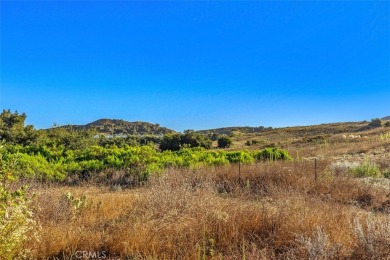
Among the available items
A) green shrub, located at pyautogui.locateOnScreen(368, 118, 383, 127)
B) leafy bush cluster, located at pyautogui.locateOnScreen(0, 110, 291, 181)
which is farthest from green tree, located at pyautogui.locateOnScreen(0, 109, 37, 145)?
green shrub, located at pyautogui.locateOnScreen(368, 118, 383, 127)

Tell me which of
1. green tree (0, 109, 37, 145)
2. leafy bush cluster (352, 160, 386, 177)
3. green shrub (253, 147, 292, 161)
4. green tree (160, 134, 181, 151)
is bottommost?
leafy bush cluster (352, 160, 386, 177)

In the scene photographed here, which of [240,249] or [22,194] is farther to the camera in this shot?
[240,249]

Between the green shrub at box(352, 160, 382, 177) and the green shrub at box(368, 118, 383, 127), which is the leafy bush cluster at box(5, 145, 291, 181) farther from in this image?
the green shrub at box(368, 118, 383, 127)

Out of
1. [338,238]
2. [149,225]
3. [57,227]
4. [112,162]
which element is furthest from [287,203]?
[112,162]

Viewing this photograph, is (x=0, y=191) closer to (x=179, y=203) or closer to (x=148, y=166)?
(x=179, y=203)

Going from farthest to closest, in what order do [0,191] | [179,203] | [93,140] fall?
1. [93,140]
2. [179,203]
3. [0,191]

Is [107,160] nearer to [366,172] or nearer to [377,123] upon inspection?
[366,172]

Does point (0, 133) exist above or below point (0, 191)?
above

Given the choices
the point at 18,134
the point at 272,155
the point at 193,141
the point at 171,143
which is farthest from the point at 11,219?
the point at 193,141

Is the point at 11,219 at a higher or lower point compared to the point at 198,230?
higher

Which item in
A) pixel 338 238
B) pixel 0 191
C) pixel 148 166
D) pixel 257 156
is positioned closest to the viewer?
pixel 0 191

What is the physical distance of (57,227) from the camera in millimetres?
5504

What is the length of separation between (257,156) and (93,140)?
12.3 meters

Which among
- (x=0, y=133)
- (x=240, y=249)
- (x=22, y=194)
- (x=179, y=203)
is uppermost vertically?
(x=0, y=133)
